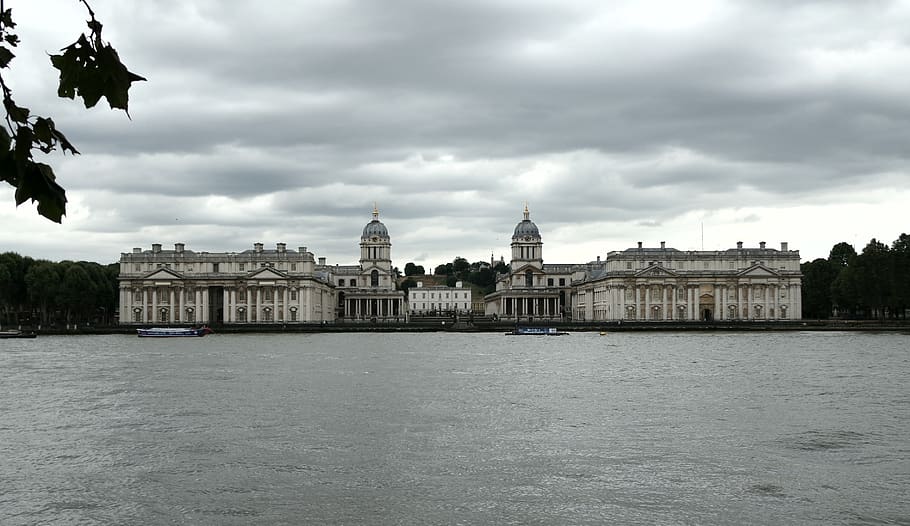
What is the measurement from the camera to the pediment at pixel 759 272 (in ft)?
436

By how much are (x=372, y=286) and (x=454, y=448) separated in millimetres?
138863

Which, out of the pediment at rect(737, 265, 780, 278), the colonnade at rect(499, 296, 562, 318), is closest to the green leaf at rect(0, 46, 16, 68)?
the pediment at rect(737, 265, 780, 278)

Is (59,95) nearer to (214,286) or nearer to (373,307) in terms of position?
(214,286)

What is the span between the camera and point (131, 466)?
21.2 meters

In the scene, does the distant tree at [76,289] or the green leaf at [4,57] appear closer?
the green leaf at [4,57]

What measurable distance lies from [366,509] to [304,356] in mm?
46571

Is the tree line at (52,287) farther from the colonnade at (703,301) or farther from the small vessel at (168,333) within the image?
the colonnade at (703,301)

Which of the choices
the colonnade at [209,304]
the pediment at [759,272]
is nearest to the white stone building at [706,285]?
the pediment at [759,272]

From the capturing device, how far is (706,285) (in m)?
135

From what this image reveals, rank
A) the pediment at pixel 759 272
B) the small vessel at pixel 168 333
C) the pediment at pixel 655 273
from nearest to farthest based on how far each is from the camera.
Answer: the small vessel at pixel 168 333, the pediment at pixel 759 272, the pediment at pixel 655 273

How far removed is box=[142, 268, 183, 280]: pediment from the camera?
130 metres

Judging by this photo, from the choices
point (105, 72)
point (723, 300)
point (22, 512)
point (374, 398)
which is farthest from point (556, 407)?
point (723, 300)

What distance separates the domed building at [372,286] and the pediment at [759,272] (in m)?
56.2

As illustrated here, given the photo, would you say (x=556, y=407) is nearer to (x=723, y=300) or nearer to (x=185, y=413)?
(x=185, y=413)
